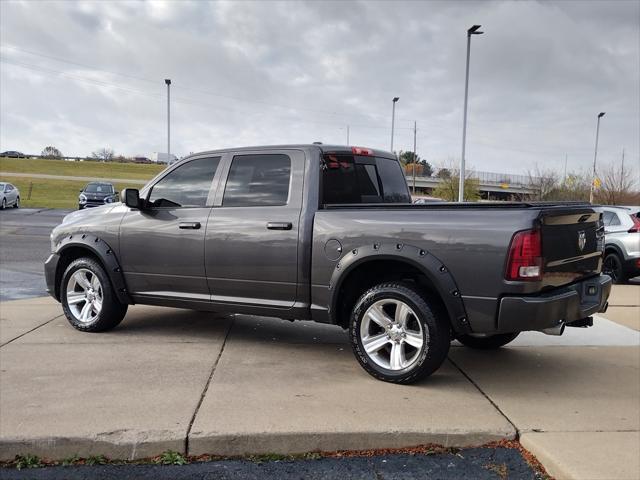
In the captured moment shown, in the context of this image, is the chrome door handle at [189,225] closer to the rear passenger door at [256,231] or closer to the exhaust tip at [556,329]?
the rear passenger door at [256,231]

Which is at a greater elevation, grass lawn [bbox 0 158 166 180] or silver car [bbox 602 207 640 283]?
grass lawn [bbox 0 158 166 180]

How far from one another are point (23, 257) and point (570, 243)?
11990 mm

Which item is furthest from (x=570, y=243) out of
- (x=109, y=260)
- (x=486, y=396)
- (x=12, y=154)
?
(x=12, y=154)

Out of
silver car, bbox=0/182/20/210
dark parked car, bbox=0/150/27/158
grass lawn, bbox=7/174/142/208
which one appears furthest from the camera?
dark parked car, bbox=0/150/27/158

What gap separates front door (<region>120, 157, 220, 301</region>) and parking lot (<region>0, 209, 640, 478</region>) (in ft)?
1.99

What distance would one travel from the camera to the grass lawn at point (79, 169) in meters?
81.6

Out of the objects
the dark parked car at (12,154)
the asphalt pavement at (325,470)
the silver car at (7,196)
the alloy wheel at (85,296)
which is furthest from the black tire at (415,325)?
the dark parked car at (12,154)

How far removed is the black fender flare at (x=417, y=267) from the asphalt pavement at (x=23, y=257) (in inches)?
220

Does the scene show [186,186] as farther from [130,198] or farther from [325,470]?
[325,470]

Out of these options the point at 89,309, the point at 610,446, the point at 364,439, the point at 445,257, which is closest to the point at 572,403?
the point at 610,446

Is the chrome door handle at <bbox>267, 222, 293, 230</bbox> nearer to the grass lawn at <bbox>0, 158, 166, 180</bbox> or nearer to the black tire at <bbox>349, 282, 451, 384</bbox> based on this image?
the black tire at <bbox>349, 282, 451, 384</bbox>

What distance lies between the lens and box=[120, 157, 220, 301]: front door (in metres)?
5.55

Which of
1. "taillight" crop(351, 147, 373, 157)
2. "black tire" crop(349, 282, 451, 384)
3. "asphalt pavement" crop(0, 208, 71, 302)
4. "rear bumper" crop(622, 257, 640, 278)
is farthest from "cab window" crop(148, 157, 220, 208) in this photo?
"rear bumper" crop(622, 257, 640, 278)

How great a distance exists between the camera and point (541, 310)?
411 cm
